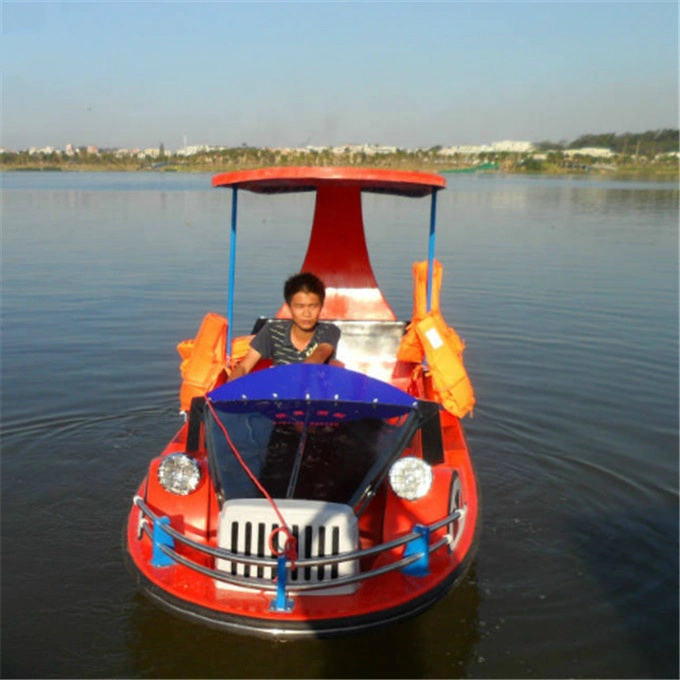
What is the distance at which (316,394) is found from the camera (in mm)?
4957

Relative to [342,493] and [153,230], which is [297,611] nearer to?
[342,493]

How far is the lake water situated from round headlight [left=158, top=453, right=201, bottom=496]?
0.78m

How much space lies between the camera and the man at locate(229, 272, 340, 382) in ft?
18.5

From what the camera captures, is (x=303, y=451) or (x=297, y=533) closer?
(x=297, y=533)

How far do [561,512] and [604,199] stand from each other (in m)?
37.4

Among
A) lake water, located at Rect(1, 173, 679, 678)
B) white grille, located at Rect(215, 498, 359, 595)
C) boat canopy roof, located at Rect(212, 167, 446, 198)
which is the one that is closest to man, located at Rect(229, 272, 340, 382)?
boat canopy roof, located at Rect(212, 167, 446, 198)

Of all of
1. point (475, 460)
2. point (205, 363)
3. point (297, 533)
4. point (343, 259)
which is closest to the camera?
point (297, 533)

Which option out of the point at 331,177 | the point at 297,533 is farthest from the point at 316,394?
the point at 331,177

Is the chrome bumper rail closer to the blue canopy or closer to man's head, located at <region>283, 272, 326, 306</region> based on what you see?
the blue canopy

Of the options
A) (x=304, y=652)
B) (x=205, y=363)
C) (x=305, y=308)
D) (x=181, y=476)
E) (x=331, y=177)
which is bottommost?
(x=304, y=652)

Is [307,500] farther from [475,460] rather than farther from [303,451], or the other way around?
[475,460]

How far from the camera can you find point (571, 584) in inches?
211

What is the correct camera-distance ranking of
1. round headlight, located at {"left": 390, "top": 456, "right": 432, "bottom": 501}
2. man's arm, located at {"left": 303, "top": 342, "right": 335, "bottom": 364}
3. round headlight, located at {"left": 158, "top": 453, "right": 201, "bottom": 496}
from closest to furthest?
round headlight, located at {"left": 390, "top": 456, "right": 432, "bottom": 501} → round headlight, located at {"left": 158, "top": 453, "right": 201, "bottom": 496} → man's arm, located at {"left": 303, "top": 342, "right": 335, "bottom": 364}

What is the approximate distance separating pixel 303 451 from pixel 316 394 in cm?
37
